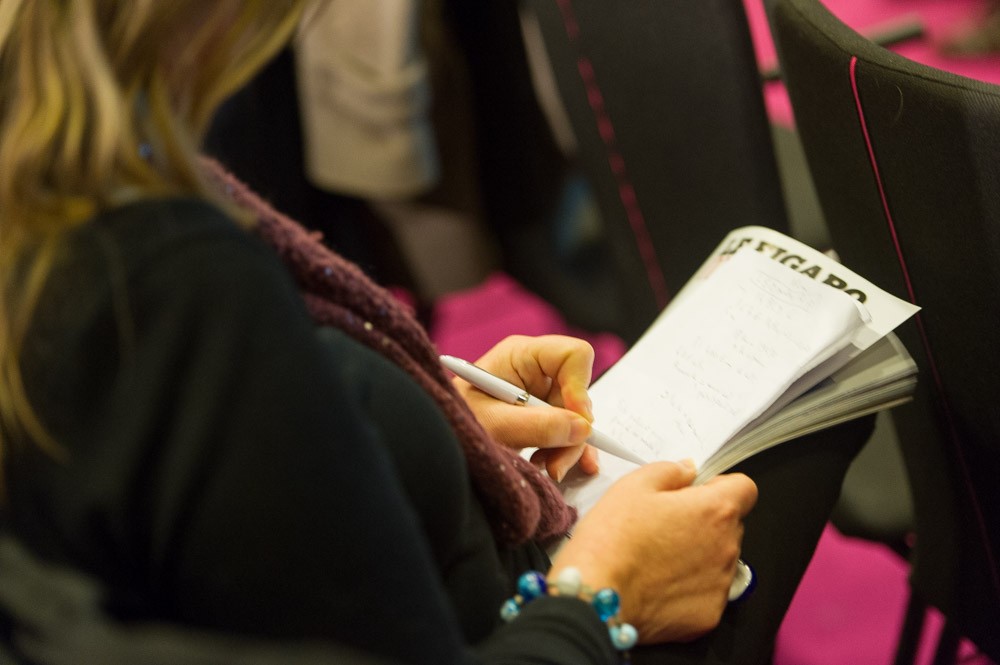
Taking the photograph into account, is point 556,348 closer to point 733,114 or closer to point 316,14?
point 316,14

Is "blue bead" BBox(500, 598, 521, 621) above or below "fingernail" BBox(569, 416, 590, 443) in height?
below

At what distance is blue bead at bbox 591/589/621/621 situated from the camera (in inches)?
23.3

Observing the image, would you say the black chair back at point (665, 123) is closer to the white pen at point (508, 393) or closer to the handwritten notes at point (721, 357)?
the handwritten notes at point (721, 357)

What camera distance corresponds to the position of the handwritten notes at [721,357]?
757 millimetres

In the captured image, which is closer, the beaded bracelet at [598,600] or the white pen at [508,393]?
the beaded bracelet at [598,600]

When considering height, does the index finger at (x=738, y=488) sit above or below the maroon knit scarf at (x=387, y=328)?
below

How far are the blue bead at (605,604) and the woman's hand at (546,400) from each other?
0.16m

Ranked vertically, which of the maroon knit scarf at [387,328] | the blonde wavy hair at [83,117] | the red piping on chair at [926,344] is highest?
the blonde wavy hair at [83,117]

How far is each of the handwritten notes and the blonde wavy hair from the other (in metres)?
0.45

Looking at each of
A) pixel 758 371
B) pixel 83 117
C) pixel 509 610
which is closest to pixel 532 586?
pixel 509 610

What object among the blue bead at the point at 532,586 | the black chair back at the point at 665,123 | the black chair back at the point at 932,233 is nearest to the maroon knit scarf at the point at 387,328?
the blue bead at the point at 532,586

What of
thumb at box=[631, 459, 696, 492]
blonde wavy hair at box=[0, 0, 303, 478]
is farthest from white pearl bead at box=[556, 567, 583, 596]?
blonde wavy hair at box=[0, 0, 303, 478]

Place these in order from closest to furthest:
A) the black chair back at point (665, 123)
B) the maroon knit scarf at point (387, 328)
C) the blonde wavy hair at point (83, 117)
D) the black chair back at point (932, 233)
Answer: the blonde wavy hair at point (83, 117) → the maroon knit scarf at point (387, 328) → the black chair back at point (932, 233) → the black chair back at point (665, 123)

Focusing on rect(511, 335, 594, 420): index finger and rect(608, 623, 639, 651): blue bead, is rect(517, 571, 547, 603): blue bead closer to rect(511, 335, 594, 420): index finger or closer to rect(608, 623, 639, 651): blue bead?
rect(608, 623, 639, 651): blue bead
